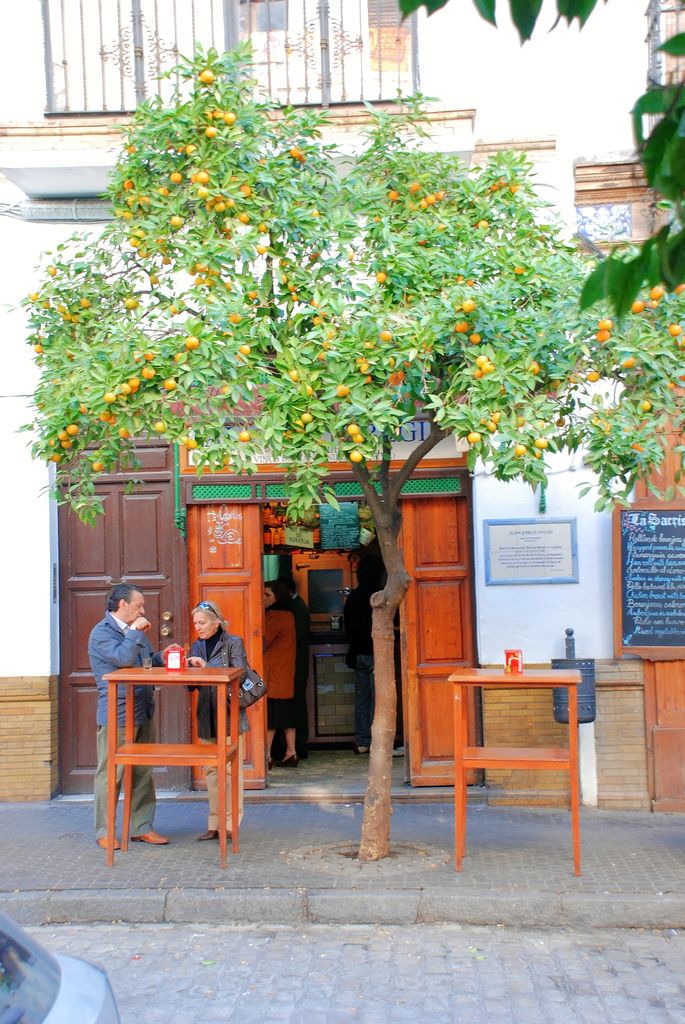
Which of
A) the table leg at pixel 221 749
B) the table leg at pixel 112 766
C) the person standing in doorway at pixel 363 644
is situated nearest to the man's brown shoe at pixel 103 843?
the table leg at pixel 112 766

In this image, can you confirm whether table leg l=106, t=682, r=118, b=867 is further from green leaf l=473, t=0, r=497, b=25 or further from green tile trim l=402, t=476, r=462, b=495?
green leaf l=473, t=0, r=497, b=25

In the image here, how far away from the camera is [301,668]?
11.7 metres

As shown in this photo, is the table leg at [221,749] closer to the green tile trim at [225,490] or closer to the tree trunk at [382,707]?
the tree trunk at [382,707]

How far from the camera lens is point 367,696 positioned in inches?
459

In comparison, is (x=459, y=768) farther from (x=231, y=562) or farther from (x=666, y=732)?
(x=231, y=562)

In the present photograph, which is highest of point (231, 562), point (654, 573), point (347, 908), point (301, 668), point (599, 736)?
point (231, 562)

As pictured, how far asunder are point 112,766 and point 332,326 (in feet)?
10.3

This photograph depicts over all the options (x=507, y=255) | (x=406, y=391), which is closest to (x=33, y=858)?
(x=406, y=391)

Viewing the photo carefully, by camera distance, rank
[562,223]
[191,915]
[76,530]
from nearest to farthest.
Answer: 1. [191,915]
2. [562,223]
3. [76,530]

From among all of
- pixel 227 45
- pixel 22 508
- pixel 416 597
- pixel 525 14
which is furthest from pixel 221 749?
pixel 227 45

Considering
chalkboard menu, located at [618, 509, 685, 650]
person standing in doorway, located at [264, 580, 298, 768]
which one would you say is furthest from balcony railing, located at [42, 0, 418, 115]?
person standing in doorway, located at [264, 580, 298, 768]

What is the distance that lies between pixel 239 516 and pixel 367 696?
2.70 m

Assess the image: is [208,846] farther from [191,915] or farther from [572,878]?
[572,878]

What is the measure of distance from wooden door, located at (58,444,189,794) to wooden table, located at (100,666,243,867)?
2.06m
